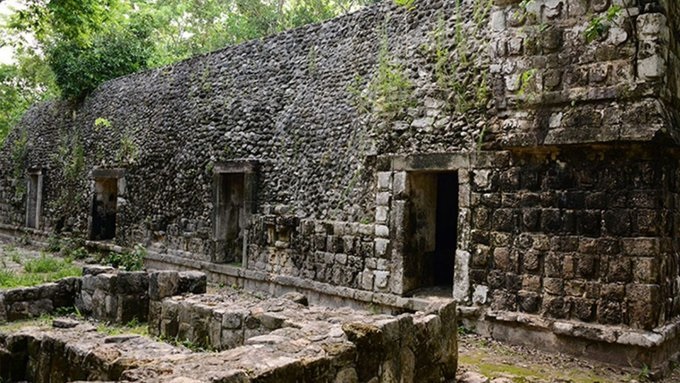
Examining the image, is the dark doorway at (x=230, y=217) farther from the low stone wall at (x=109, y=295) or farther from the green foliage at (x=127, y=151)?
the low stone wall at (x=109, y=295)

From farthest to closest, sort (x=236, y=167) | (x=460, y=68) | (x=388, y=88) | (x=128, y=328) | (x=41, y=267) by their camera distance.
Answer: (x=41, y=267)
(x=236, y=167)
(x=388, y=88)
(x=460, y=68)
(x=128, y=328)

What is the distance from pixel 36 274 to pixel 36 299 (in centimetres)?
385

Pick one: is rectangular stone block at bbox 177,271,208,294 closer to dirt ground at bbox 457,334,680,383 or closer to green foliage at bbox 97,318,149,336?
green foliage at bbox 97,318,149,336

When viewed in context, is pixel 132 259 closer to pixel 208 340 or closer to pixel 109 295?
pixel 109 295

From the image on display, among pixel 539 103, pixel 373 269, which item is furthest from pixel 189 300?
pixel 539 103

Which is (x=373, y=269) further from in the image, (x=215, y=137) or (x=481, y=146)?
(x=215, y=137)

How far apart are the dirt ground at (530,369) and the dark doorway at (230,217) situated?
19.8 feet

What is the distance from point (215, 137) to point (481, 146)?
6365 millimetres

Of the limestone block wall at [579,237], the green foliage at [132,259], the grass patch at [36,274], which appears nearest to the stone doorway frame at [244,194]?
the green foliage at [132,259]

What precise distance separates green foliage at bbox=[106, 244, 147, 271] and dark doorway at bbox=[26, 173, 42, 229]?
5993mm

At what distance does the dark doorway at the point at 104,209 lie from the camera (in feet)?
50.3

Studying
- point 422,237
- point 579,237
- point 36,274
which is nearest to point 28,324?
point 36,274

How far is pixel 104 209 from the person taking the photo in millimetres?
15562

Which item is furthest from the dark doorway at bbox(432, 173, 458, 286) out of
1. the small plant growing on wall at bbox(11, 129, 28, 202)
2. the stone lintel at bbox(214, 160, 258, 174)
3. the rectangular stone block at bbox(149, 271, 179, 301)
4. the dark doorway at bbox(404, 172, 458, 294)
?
the small plant growing on wall at bbox(11, 129, 28, 202)
